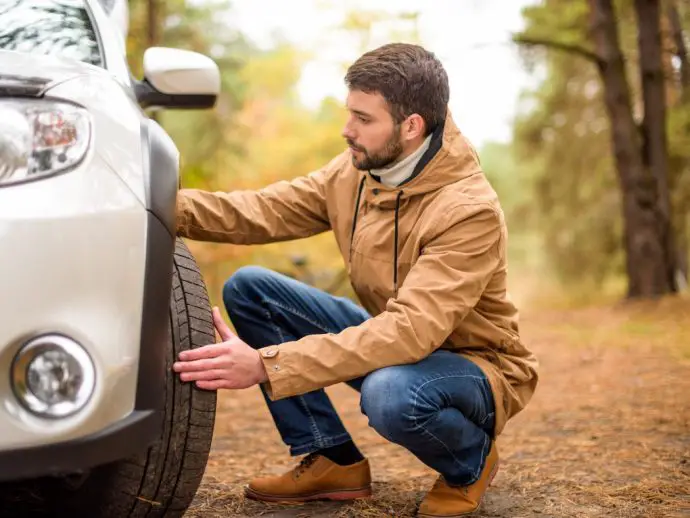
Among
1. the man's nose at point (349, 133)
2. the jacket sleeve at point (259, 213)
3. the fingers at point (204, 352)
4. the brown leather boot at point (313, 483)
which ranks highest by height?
the man's nose at point (349, 133)

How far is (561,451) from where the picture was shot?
13.3 ft

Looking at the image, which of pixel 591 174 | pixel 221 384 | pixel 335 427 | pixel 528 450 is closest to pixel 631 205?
pixel 591 174

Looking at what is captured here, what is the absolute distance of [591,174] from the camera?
15.4 meters

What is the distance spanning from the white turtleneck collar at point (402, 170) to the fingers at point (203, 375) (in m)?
0.95

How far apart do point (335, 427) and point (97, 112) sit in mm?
1566

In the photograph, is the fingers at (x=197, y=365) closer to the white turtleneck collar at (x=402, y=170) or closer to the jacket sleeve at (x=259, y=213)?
the jacket sleeve at (x=259, y=213)

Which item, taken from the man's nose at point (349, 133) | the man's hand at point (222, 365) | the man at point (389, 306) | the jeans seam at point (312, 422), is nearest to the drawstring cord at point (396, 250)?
the man at point (389, 306)

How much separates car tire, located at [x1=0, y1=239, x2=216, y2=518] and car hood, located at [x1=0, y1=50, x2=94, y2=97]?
622 mm

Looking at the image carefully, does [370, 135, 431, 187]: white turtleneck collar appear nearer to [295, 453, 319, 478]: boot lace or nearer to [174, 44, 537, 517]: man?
[174, 44, 537, 517]: man

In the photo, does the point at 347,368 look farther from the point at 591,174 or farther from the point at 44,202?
the point at 591,174

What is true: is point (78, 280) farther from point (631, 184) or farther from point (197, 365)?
point (631, 184)

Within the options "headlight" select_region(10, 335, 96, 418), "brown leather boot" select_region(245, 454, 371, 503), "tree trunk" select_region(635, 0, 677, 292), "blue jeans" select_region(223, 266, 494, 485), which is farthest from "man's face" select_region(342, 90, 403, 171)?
"tree trunk" select_region(635, 0, 677, 292)

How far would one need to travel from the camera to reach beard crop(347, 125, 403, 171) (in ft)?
9.78

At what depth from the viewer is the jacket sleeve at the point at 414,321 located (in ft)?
8.69
